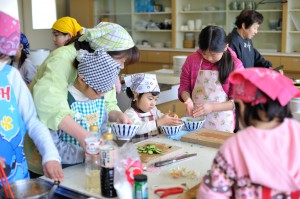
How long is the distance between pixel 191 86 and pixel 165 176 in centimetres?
129

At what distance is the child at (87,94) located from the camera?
155 cm

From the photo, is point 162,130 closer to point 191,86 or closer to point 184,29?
point 191,86

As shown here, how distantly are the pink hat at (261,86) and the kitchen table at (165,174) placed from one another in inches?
17.9

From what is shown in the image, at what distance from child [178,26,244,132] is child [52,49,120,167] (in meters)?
0.83

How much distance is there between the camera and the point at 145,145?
72.2 inches

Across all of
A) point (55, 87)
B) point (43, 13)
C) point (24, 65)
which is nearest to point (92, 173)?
point (55, 87)

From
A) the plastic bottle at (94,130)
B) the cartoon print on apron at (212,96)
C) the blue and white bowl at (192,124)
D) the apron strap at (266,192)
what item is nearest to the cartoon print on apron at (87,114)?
the plastic bottle at (94,130)

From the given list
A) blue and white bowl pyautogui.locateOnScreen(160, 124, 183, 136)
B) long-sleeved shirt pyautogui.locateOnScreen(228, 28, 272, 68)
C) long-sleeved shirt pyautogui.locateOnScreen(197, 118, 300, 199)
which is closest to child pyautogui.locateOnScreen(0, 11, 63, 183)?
long-sleeved shirt pyautogui.locateOnScreen(197, 118, 300, 199)

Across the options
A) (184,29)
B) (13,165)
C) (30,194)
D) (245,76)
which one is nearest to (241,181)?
(245,76)

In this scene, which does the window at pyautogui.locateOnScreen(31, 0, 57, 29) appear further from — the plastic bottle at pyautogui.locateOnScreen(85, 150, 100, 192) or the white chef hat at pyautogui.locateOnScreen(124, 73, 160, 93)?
the plastic bottle at pyautogui.locateOnScreen(85, 150, 100, 192)

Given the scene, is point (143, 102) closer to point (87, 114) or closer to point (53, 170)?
point (87, 114)

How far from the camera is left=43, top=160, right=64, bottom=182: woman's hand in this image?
137 cm

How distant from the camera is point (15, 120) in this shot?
1420mm

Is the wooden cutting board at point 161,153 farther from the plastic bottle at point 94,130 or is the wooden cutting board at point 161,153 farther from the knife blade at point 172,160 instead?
the plastic bottle at point 94,130
